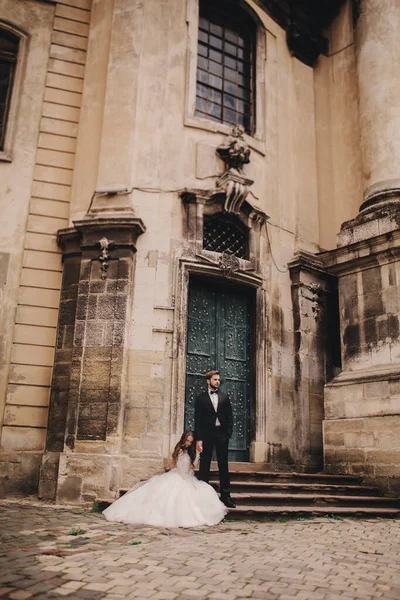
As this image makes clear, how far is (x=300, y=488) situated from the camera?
345 inches

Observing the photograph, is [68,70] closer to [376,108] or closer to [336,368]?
[376,108]

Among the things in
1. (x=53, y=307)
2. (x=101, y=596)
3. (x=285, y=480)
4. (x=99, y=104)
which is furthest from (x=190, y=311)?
(x=101, y=596)

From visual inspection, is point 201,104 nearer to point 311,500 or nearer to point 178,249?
point 178,249

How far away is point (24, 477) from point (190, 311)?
4.08 m

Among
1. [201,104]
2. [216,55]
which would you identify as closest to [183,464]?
[201,104]

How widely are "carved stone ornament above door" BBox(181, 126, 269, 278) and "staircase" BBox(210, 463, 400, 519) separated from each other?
3.87 m

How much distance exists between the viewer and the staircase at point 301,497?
304 inches

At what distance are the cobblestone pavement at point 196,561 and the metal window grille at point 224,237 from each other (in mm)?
5702

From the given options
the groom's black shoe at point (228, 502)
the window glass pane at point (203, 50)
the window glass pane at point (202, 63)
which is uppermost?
the window glass pane at point (203, 50)

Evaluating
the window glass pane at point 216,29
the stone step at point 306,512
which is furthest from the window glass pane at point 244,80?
the stone step at point 306,512

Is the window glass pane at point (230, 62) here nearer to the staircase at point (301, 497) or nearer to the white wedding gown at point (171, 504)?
the staircase at point (301, 497)

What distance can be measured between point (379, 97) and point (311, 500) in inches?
340

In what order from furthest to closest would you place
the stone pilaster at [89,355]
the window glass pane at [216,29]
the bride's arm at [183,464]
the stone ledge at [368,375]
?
the window glass pane at [216,29], the stone ledge at [368,375], the stone pilaster at [89,355], the bride's arm at [183,464]

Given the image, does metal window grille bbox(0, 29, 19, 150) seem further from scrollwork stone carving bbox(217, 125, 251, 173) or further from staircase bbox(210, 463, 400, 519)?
staircase bbox(210, 463, 400, 519)
